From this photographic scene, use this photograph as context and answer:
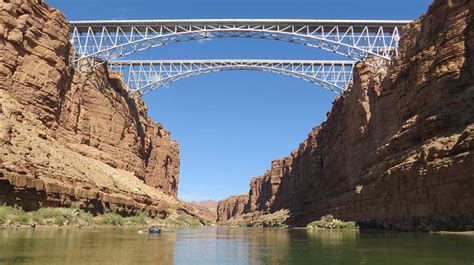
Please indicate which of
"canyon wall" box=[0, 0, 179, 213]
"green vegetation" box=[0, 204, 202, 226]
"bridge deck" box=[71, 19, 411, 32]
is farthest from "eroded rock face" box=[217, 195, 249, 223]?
"green vegetation" box=[0, 204, 202, 226]

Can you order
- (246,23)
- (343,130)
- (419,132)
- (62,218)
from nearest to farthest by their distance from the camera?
(62,218) → (419,132) → (246,23) → (343,130)

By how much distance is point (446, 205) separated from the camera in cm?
1917

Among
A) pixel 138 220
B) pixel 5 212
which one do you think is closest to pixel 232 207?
pixel 138 220

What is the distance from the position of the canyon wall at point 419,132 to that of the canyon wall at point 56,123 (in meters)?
19.1

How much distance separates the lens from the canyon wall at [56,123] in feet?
72.4

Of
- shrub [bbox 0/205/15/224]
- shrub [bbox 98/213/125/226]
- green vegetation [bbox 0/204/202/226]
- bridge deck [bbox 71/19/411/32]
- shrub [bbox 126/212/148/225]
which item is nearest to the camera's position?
shrub [bbox 0/205/15/224]

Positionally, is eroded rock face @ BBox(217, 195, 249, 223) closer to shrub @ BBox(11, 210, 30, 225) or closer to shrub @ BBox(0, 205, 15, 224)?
shrub @ BBox(11, 210, 30, 225)

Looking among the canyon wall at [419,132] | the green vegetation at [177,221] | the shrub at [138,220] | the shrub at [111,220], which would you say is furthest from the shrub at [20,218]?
the green vegetation at [177,221]

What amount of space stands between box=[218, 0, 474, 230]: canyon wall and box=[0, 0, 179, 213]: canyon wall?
62.7 ft

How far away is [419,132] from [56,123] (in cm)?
2812

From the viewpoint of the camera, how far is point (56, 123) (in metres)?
34.6

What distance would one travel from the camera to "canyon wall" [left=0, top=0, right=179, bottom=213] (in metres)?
22.1

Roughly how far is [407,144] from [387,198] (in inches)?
146

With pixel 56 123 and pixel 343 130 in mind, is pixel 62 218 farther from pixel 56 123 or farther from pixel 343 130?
pixel 343 130
